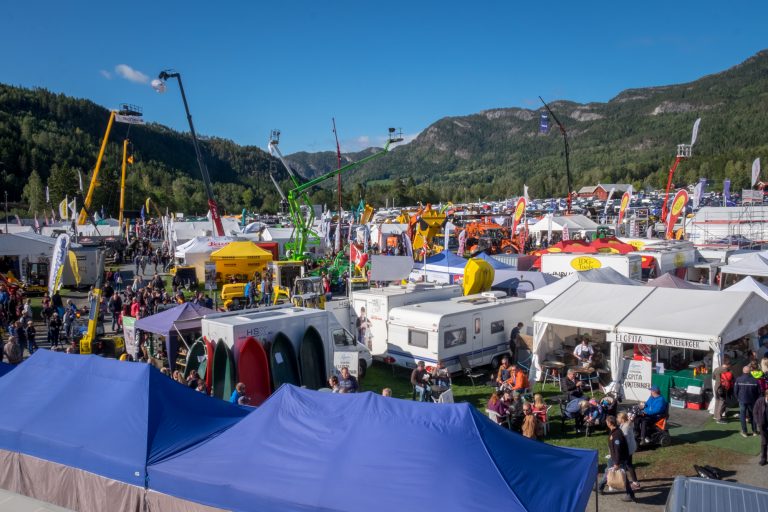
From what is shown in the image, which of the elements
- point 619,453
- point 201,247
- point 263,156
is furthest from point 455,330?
point 263,156

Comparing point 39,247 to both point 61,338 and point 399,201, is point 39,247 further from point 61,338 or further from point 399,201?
point 399,201

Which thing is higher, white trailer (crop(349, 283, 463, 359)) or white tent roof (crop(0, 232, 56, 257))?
white tent roof (crop(0, 232, 56, 257))

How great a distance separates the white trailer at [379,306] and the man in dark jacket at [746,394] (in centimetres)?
668

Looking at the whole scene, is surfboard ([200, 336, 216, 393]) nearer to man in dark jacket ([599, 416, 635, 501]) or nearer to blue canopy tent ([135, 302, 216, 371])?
blue canopy tent ([135, 302, 216, 371])

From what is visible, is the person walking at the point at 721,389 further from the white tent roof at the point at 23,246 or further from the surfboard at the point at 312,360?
the white tent roof at the point at 23,246

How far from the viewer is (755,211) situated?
3328 centimetres

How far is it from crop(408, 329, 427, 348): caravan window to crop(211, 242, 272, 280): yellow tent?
12619mm

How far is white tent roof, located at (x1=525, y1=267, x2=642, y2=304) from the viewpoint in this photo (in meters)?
14.2

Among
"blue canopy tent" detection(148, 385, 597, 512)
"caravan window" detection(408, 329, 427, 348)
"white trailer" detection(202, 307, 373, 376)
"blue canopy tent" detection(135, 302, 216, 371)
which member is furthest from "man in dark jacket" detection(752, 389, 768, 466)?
"blue canopy tent" detection(135, 302, 216, 371)

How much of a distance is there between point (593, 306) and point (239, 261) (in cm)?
1540

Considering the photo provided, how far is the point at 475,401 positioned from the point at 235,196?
103272mm

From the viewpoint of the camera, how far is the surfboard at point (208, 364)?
10398mm

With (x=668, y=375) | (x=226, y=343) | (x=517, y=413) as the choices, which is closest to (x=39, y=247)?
(x=226, y=343)

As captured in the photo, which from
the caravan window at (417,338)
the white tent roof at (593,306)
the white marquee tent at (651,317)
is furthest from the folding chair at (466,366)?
the white tent roof at (593,306)
